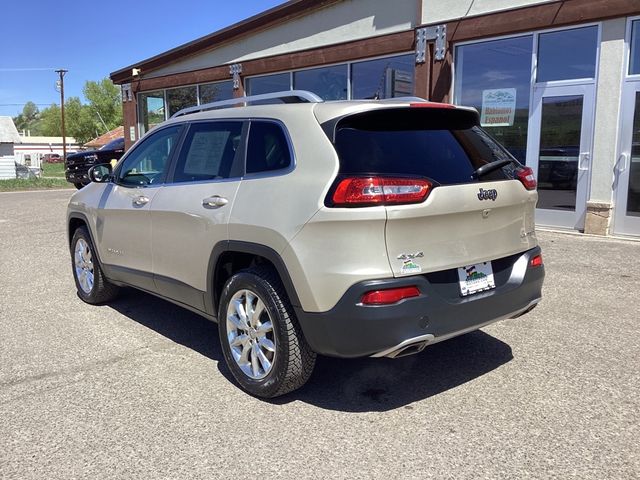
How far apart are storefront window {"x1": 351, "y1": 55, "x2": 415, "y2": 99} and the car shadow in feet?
24.9

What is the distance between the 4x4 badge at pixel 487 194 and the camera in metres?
3.47

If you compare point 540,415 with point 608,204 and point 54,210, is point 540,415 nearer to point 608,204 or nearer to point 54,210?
point 608,204

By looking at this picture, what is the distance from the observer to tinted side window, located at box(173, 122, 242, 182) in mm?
3996

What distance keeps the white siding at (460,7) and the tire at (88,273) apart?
7.72 m

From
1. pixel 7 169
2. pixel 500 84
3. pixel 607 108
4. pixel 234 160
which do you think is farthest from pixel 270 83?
pixel 7 169

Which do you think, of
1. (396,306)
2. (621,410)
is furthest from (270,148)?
(621,410)

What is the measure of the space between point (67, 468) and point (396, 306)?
6.06 feet

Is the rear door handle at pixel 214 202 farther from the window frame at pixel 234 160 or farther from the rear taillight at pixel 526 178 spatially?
the rear taillight at pixel 526 178

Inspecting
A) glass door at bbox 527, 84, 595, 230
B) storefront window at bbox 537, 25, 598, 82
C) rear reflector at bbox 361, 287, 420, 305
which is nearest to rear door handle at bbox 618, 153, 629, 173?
glass door at bbox 527, 84, 595, 230

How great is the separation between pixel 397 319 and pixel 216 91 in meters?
14.5

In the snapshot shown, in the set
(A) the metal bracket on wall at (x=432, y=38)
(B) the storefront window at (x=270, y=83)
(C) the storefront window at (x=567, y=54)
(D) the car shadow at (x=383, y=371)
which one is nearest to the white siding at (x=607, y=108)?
(C) the storefront window at (x=567, y=54)

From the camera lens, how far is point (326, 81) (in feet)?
43.2

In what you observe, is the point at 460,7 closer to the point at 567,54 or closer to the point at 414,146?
the point at 567,54

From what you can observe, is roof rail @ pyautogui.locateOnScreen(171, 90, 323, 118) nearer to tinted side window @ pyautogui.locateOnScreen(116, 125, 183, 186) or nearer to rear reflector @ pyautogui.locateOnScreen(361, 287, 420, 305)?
tinted side window @ pyautogui.locateOnScreen(116, 125, 183, 186)
